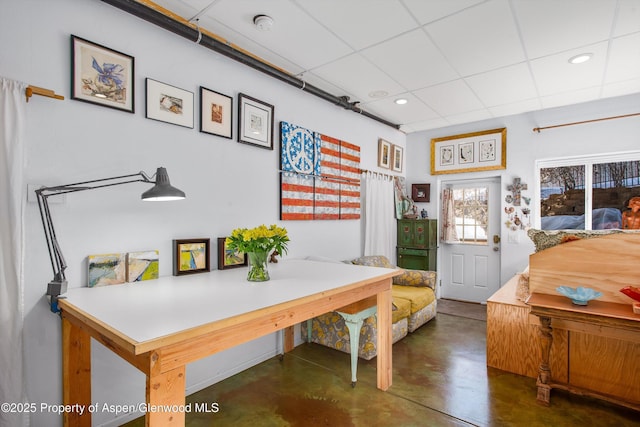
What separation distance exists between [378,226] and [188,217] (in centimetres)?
266

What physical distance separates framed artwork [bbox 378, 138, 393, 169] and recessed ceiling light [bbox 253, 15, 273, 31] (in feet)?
8.42

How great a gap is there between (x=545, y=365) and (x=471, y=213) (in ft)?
9.59

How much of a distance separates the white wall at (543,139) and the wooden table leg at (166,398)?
177 inches

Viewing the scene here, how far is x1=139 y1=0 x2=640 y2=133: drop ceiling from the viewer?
83.0 inches

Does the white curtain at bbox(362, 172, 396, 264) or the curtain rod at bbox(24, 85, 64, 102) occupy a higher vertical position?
the curtain rod at bbox(24, 85, 64, 102)

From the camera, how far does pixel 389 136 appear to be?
4.79 meters

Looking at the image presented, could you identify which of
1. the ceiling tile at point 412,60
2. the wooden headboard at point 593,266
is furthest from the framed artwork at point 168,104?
the wooden headboard at point 593,266

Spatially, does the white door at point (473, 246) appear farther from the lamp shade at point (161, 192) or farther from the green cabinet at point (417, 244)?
the lamp shade at point (161, 192)

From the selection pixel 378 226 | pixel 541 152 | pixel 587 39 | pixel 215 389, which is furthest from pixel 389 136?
pixel 215 389

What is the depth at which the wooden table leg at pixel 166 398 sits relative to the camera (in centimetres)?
110

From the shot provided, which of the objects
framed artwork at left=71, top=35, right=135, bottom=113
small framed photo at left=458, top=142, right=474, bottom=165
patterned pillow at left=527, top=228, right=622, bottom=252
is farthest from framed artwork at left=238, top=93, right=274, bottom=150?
small framed photo at left=458, top=142, right=474, bottom=165

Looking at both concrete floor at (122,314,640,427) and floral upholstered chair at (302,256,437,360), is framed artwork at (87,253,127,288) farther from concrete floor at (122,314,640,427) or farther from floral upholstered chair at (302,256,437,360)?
floral upholstered chair at (302,256,437,360)

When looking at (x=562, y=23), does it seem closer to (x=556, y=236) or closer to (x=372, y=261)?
(x=556, y=236)

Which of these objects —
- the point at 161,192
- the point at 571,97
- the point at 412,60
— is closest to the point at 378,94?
the point at 412,60
